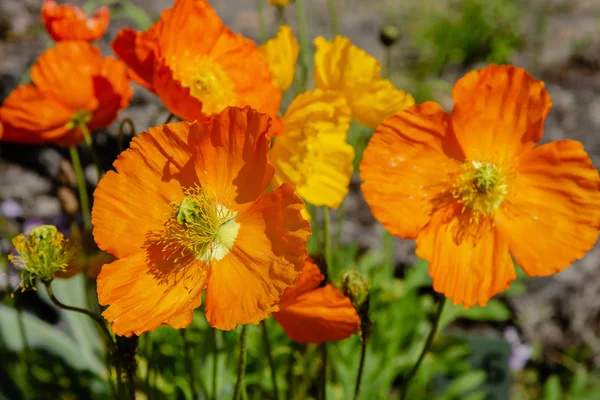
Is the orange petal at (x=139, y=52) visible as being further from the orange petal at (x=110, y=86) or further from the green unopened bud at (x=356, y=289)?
the green unopened bud at (x=356, y=289)

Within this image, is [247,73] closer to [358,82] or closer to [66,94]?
[358,82]

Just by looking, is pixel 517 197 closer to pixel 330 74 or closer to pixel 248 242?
pixel 330 74

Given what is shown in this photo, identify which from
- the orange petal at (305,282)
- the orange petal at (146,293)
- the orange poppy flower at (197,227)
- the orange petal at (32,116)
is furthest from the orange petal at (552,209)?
the orange petal at (32,116)

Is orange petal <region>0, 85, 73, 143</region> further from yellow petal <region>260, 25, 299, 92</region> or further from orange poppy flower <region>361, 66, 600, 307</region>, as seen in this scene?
orange poppy flower <region>361, 66, 600, 307</region>

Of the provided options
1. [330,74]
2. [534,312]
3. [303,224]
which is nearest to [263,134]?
[303,224]

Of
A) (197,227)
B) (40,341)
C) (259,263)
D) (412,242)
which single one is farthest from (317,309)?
(412,242)

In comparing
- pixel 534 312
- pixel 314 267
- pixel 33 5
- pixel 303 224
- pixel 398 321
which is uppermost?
pixel 303 224
